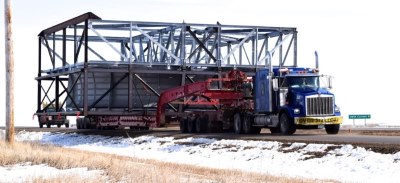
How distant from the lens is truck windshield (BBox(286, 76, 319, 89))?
31.9 m

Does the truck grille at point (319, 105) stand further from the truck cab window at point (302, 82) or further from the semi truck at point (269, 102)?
the truck cab window at point (302, 82)

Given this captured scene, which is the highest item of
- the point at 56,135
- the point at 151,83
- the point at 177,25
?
the point at 177,25

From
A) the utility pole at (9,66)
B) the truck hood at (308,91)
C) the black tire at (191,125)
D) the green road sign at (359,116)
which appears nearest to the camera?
the utility pole at (9,66)

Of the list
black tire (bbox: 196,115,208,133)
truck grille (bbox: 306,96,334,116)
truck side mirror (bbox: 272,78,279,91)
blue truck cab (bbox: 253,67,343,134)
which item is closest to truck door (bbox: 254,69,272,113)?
blue truck cab (bbox: 253,67,343,134)

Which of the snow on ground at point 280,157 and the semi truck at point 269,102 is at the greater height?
the semi truck at point 269,102

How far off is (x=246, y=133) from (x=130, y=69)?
53.4 ft

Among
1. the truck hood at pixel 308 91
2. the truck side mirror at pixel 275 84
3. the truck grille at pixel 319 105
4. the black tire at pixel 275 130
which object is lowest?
the black tire at pixel 275 130

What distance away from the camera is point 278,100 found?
3244 centimetres

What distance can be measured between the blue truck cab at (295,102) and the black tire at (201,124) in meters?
5.32

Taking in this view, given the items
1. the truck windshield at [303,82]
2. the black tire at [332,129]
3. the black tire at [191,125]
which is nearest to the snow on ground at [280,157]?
the truck windshield at [303,82]

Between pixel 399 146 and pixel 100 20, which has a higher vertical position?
pixel 100 20

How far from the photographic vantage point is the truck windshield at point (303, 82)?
31922 mm

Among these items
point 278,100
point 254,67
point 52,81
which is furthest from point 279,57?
point 278,100

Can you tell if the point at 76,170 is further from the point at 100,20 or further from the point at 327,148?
the point at 100,20
